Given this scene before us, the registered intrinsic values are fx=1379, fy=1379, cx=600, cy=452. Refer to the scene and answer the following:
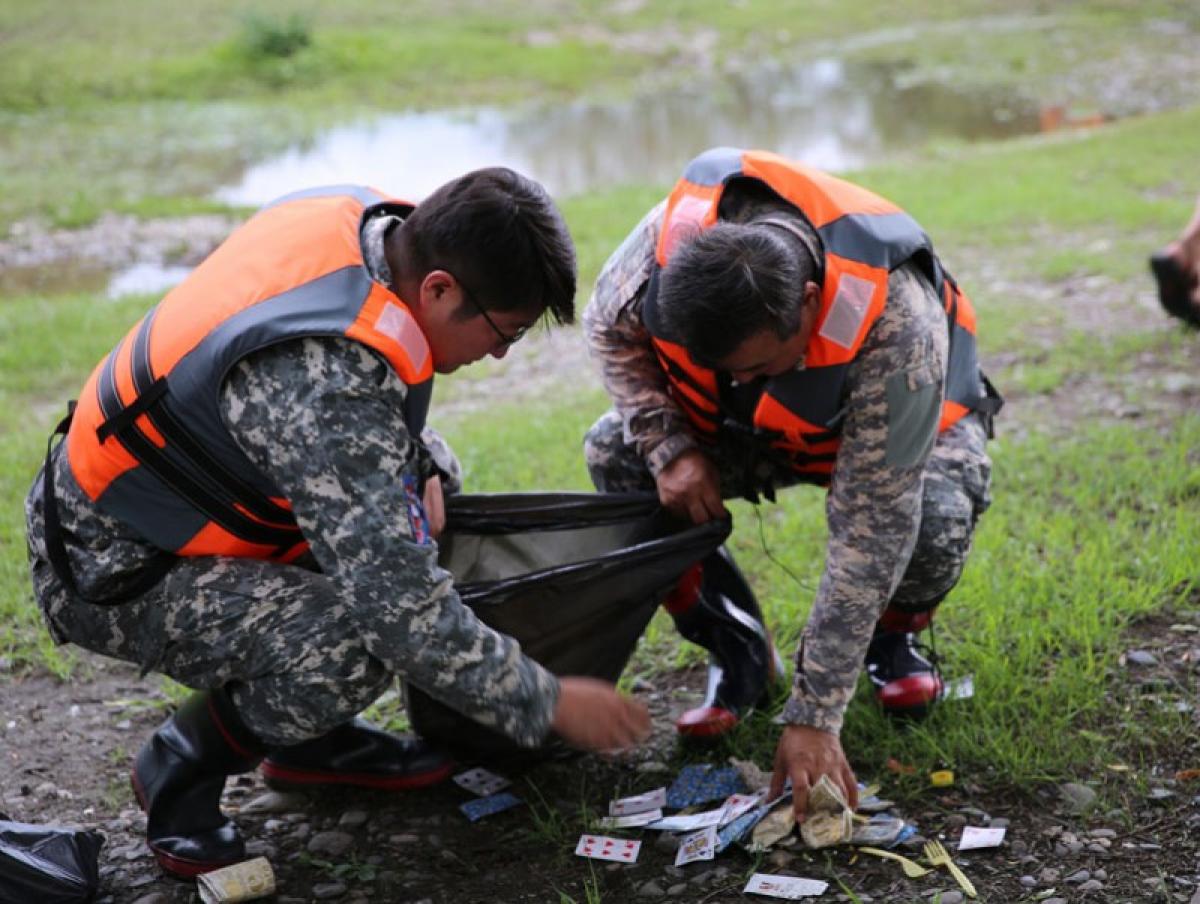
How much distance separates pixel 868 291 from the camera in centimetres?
292

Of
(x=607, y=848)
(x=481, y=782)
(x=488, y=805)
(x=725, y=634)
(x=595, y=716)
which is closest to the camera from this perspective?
(x=595, y=716)

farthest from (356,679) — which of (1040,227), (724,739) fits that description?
(1040,227)

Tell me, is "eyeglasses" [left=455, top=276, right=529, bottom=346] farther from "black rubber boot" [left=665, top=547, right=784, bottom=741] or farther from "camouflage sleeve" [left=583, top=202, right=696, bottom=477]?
"black rubber boot" [left=665, top=547, right=784, bottom=741]

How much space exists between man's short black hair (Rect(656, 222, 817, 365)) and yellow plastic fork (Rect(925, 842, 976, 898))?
3.89 feet

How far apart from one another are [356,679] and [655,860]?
82cm

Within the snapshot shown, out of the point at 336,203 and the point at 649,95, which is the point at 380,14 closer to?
the point at 649,95

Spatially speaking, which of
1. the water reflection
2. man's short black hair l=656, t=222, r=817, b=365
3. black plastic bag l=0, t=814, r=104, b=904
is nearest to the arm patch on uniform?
man's short black hair l=656, t=222, r=817, b=365

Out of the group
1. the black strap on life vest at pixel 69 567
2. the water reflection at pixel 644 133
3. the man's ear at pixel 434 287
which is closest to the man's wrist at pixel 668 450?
the man's ear at pixel 434 287

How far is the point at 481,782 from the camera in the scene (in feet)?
11.3

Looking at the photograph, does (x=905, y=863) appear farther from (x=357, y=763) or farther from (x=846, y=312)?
(x=357, y=763)

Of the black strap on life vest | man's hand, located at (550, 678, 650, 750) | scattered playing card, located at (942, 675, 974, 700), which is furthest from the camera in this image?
scattered playing card, located at (942, 675, 974, 700)

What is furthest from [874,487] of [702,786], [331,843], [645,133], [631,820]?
[645,133]

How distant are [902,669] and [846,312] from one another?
1.11 meters

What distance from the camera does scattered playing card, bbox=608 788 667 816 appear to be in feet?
10.8
